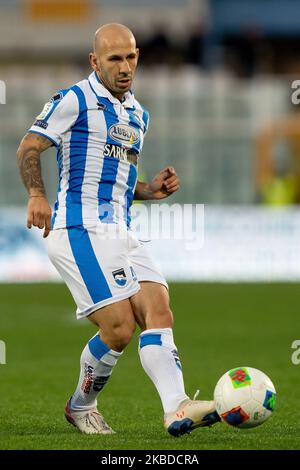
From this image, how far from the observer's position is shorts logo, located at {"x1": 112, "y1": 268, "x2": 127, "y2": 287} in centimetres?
632

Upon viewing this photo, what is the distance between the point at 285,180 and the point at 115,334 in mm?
18573

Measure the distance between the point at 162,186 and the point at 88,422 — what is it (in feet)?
4.95

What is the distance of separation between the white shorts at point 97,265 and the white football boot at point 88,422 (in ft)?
2.24

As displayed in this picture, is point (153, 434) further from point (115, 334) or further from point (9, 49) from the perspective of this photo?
point (9, 49)

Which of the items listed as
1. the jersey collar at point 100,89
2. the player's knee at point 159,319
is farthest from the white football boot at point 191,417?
the jersey collar at point 100,89

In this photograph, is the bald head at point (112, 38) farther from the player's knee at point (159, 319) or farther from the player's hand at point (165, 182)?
the player's knee at point (159, 319)

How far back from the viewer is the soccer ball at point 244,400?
5.97 meters

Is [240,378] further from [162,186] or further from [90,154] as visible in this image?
[90,154]

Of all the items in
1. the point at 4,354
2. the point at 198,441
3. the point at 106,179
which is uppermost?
the point at 106,179

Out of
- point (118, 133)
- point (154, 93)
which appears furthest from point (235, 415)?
point (154, 93)

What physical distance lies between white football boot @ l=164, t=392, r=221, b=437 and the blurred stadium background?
1496 centimetres

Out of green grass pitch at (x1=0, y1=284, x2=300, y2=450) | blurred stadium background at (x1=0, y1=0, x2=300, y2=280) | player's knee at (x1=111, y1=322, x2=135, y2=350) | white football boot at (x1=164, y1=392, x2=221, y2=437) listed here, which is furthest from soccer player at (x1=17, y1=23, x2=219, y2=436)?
blurred stadium background at (x1=0, y1=0, x2=300, y2=280)

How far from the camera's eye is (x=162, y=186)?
6922 millimetres

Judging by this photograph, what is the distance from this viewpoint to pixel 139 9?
94.5ft
